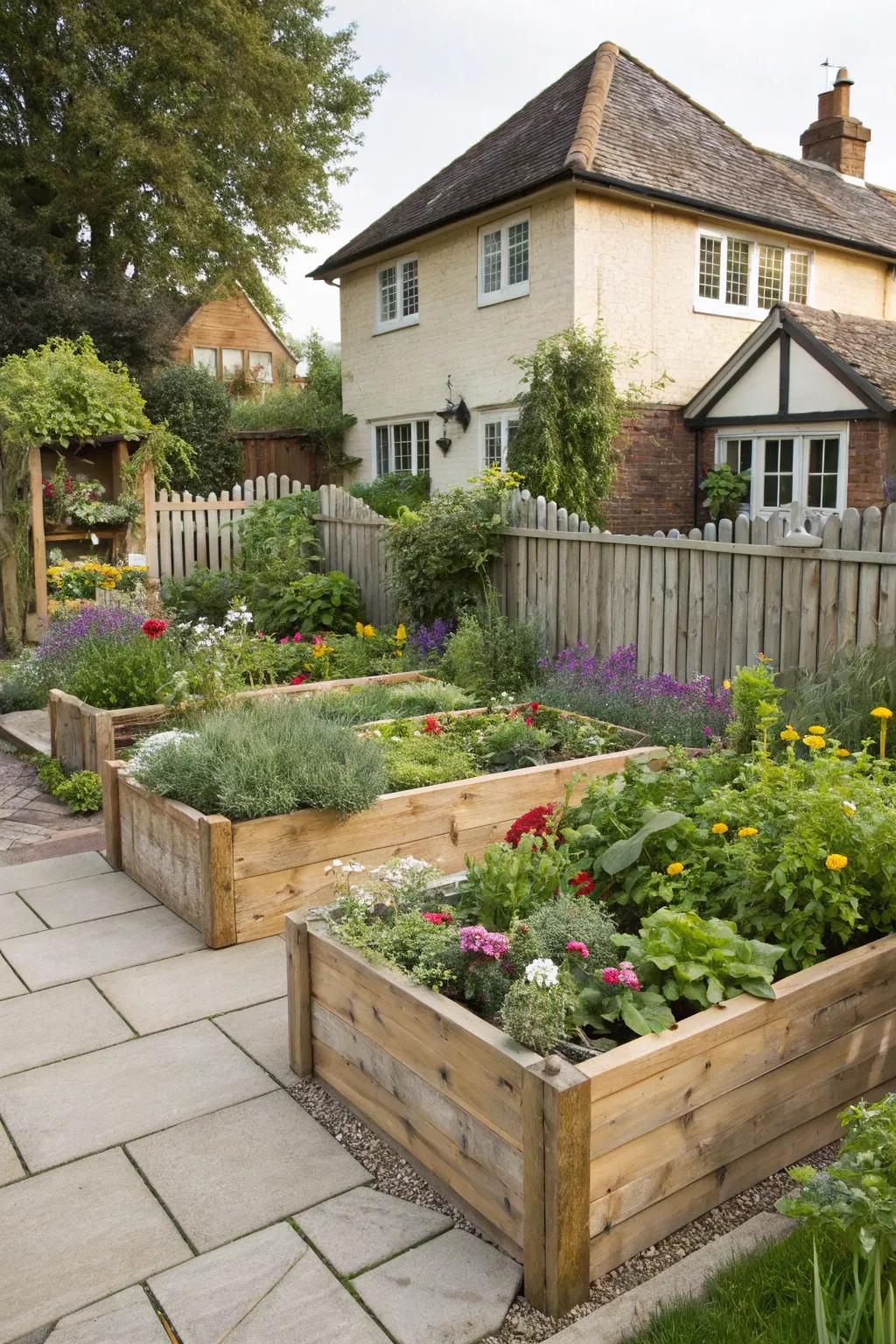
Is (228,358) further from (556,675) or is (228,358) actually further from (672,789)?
(672,789)

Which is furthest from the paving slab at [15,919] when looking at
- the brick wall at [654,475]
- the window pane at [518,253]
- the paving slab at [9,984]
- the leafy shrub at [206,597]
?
the window pane at [518,253]

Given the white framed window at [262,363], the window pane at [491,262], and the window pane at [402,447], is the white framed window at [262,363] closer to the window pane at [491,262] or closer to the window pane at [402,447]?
the window pane at [402,447]

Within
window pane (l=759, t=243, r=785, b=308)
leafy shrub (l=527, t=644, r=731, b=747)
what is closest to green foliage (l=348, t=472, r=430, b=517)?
window pane (l=759, t=243, r=785, b=308)

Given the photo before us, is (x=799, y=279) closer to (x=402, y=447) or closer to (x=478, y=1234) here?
(x=402, y=447)

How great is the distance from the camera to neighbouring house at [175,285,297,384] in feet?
119

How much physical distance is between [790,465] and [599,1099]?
13.6 metres

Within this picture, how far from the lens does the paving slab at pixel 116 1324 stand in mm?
2316

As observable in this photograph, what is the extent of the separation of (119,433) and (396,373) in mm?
8206

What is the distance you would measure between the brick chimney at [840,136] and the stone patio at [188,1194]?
22314 millimetres

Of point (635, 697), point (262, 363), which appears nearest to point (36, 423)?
point (635, 697)

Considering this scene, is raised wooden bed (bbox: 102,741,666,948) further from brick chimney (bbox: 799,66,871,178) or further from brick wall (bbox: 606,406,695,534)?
brick chimney (bbox: 799,66,871,178)

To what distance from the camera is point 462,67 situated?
12.3 meters

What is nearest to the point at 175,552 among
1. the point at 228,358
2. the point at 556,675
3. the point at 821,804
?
the point at 556,675

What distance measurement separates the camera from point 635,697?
21.6 feet
